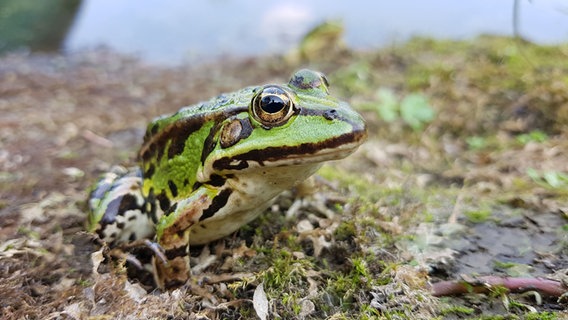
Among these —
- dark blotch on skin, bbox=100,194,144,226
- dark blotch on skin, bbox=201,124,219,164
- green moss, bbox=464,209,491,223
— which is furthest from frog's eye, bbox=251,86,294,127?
green moss, bbox=464,209,491,223

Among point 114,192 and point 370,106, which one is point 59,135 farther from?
point 370,106

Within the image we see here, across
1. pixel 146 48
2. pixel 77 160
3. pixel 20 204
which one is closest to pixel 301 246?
pixel 20 204

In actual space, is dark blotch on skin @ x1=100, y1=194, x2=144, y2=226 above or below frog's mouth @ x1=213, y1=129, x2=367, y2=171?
below

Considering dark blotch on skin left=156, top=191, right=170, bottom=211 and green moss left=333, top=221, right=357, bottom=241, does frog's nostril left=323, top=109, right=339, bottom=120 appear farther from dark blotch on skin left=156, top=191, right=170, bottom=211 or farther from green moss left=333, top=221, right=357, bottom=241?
dark blotch on skin left=156, top=191, right=170, bottom=211

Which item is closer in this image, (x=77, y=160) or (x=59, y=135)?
(x=77, y=160)

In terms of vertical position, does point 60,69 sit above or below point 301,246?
below

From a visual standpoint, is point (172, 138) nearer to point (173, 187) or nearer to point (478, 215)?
point (173, 187)
